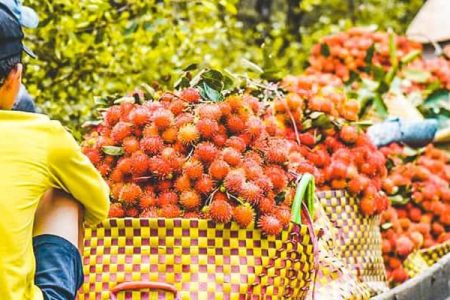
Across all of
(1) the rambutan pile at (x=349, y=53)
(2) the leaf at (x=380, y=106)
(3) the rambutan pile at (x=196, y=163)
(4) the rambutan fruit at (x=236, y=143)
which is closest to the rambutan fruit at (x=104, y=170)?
(3) the rambutan pile at (x=196, y=163)

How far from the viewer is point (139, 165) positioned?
2.31 metres

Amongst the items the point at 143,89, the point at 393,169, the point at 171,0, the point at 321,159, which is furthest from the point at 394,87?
the point at 143,89

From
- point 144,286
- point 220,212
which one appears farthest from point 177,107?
point 144,286

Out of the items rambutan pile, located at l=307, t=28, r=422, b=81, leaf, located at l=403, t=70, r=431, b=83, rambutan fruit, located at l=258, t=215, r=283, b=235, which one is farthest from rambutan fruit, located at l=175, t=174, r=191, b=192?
leaf, located at l=403, t=70, r=431, b=83

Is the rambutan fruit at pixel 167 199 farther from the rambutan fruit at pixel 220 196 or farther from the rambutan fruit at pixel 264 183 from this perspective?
the rambutan fruit at pixel 264 183

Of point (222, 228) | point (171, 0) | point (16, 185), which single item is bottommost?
point (171, 0)

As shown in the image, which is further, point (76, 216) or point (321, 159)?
point (321, 159)

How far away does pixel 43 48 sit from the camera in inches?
160

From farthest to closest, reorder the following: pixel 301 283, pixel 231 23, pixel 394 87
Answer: pixel 231 23, pixel 394 87, pixel 301 283

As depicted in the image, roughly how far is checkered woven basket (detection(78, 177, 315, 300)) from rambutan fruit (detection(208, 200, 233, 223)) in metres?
0.02

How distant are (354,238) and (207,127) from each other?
2.83ft

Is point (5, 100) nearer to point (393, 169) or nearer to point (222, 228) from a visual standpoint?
point (222, 228)

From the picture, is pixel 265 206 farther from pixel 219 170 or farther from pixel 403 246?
pixel 403 246

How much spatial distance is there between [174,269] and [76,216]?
0.35 metres
